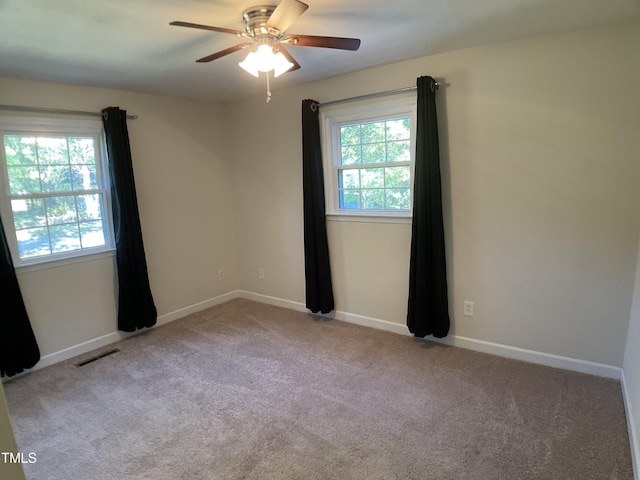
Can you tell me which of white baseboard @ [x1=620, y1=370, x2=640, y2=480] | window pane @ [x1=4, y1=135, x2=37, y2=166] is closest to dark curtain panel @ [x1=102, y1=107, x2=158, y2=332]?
window pane @ [x1=4, y1=135, x2=37, y2=166]

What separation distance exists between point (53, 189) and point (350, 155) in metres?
2.64

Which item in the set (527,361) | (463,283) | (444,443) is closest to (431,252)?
(463,283)

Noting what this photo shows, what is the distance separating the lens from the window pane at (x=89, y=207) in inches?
134

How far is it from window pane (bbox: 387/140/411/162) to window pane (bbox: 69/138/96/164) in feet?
8.90

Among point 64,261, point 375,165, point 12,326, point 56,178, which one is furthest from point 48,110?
point 375,165

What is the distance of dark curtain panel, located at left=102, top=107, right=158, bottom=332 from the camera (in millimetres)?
3404

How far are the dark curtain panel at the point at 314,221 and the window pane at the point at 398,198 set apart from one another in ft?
2.20

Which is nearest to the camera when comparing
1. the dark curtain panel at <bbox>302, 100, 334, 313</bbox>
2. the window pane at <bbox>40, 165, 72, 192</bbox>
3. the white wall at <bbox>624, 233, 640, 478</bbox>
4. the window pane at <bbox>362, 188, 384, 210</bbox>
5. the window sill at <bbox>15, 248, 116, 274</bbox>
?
the white wall at <bbox>624, 233, 640, 478</bbox>

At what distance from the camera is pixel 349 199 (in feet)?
12.2

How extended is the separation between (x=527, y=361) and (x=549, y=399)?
1.63 feet

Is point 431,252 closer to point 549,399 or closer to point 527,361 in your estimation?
point 527,361

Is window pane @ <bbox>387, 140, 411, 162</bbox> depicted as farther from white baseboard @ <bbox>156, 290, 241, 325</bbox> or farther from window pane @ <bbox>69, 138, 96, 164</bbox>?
window pane @ <bbox>69, 138, 96, 164</bbox>

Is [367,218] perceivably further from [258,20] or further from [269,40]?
[258,20]

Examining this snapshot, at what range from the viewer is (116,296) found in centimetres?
362
